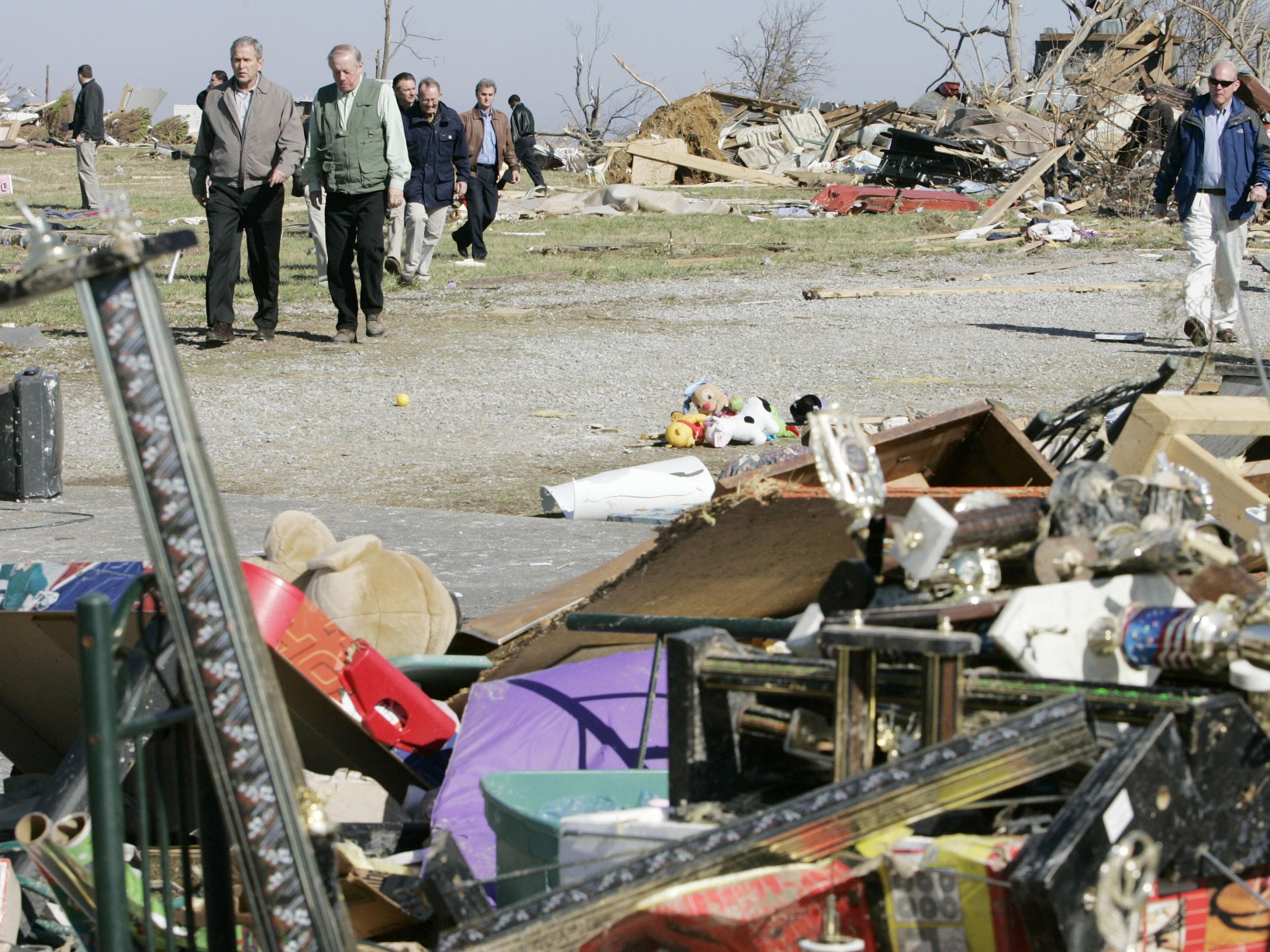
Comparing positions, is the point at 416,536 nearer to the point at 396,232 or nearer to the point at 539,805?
the point at 539,805

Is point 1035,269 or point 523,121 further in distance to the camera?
point 523,121

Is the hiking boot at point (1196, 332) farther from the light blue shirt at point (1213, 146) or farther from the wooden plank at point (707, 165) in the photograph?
the wooden plank at point (707, 165)

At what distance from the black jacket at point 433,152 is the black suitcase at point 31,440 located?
6897 millimetres

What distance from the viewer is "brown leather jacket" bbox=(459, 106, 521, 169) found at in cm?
1355

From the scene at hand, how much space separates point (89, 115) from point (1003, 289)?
37.1 feet

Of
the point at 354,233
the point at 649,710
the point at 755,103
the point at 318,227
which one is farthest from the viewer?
the point at 755,103

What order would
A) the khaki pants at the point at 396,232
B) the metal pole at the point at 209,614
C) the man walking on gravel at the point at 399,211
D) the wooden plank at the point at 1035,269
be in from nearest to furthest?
the metal pole at the point at 209,614 → the man walking on gravel at the point at 399,211 → the khaki pants at the point at 396,232 → the wooden plank at the point at 1035,269

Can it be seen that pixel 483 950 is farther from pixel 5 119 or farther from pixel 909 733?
pixel 5 119

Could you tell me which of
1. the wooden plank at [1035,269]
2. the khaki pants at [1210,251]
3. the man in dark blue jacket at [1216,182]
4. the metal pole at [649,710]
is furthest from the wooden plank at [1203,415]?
the wooden plank at [1035,269]

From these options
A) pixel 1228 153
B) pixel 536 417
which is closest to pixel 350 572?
pixel 536 417

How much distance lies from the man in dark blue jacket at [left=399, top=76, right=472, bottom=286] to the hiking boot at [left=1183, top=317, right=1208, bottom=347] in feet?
21.5

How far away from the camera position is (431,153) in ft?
39.8

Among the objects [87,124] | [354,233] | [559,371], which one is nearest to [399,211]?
[354,233]

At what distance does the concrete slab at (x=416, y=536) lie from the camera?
4516 mm
